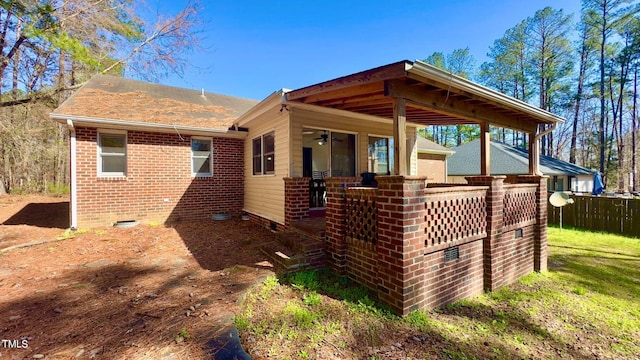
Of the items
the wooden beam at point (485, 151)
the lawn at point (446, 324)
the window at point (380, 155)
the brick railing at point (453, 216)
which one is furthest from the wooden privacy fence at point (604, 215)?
the brick railing at point (453, 216)

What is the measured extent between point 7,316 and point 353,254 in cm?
426

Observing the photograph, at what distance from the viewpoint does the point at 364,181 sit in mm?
5777

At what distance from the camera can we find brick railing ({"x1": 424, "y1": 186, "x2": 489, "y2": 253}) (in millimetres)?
3496

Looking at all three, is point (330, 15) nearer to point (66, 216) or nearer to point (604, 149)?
point (66, 216)

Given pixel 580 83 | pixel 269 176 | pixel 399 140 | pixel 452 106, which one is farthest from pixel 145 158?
pixel 580 83

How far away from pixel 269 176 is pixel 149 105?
5.28 metres

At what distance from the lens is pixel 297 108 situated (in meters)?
5.92

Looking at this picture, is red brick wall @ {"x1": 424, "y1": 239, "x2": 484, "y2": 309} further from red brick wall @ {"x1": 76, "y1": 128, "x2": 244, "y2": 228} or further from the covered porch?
red brick wall @ {"x1": 76, "y1": 128, "x2": 244, "y2": 228}

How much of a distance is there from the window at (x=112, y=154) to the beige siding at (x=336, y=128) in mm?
5438

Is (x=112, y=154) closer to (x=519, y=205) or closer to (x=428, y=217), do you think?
(x=428, y=217)

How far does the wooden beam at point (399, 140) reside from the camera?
3.38 metres

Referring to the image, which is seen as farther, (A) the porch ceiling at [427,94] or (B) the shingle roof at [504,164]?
(B) the shingle roof at [504,164]

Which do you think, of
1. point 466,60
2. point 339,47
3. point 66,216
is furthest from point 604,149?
point 66,216

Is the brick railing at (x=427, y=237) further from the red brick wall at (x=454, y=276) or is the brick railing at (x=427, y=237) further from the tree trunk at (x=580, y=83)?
the tree trunk at (x=580, y=83)
